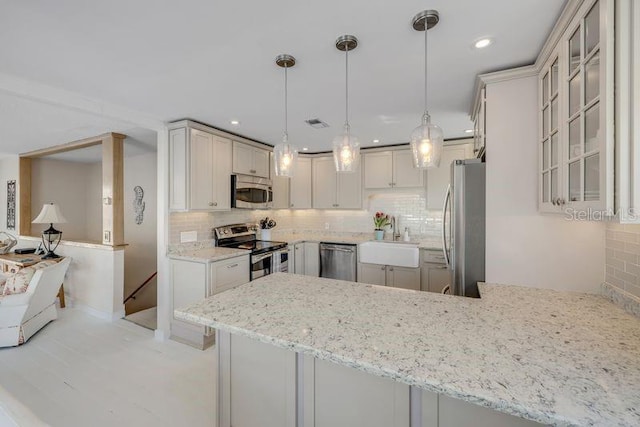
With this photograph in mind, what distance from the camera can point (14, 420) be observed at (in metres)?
0.96

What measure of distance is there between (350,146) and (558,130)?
1.09 metres

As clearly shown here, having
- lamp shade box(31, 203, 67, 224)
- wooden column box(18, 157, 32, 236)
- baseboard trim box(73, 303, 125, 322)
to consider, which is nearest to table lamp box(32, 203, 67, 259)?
lamp shade box(31, 203, 67, 224)

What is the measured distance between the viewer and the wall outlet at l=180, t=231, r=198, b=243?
324cm

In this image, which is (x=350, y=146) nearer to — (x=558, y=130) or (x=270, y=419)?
(x=558, y=130)

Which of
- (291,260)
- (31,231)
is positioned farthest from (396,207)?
(31,231)

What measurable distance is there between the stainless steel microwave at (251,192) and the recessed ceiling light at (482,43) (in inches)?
111

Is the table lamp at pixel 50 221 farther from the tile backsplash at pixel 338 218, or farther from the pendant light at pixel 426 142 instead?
the pendant light at pixel 426 142

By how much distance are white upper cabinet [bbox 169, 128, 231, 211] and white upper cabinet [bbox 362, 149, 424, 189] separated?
2229mm

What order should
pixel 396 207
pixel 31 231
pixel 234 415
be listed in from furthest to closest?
pixel 31 231 → pixel 396 207 → pixel 234 415

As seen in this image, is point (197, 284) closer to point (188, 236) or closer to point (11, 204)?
point (188, 236)

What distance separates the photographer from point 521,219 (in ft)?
6.06

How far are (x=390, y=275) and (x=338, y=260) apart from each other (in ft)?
2.59

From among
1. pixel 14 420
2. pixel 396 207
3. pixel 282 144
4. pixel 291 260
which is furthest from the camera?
pixel 396 207

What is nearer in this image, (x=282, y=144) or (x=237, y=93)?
(x=282, y=144)
